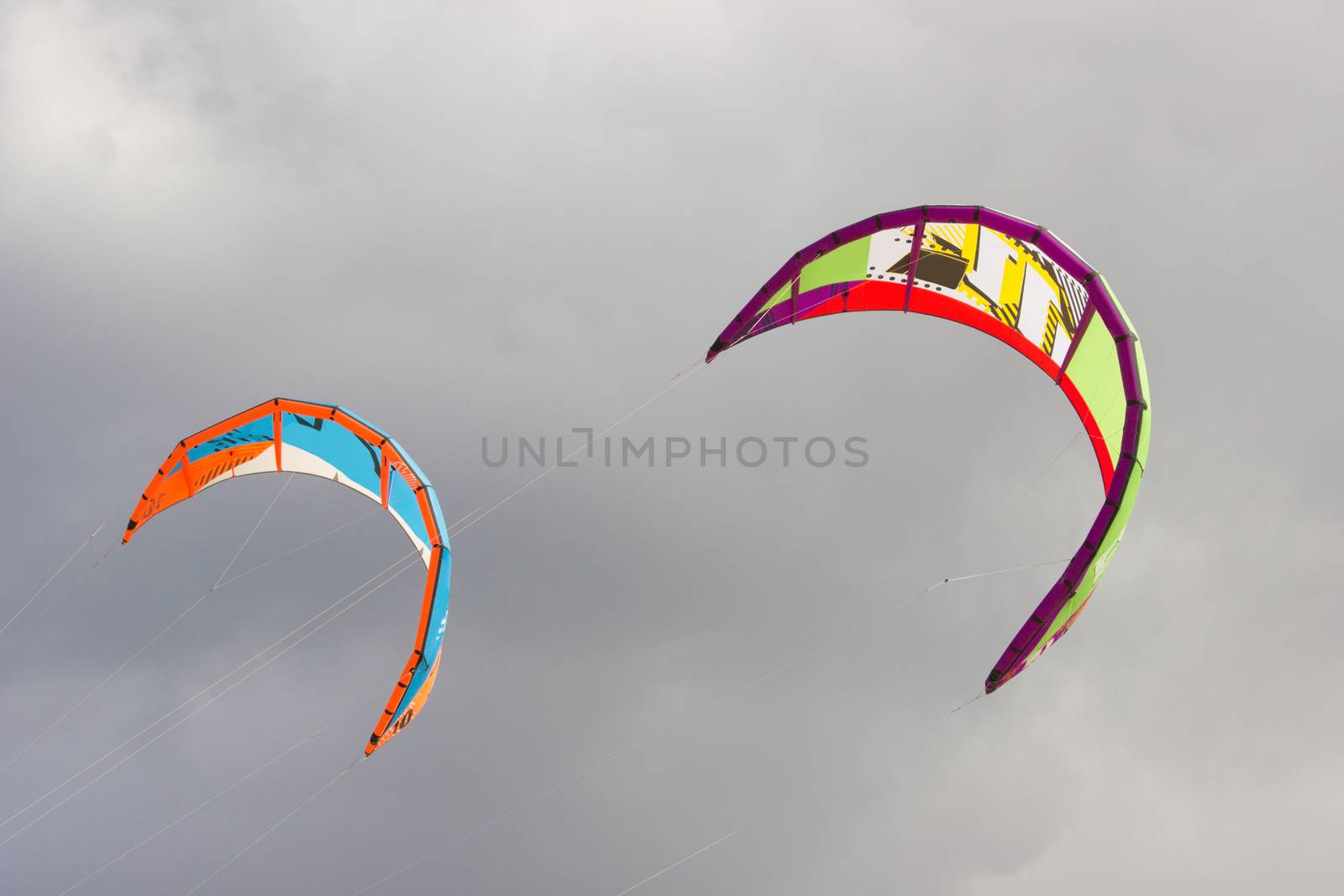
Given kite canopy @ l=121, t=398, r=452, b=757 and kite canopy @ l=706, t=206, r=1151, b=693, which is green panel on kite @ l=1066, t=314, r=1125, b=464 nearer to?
kite canopy @ l=706, t=206, r=1151, b=693

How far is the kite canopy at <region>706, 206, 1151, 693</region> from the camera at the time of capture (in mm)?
18266

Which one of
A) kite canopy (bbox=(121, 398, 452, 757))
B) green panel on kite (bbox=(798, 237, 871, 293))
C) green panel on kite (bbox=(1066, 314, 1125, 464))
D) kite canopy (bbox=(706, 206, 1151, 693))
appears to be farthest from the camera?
kite canopy (bbox=(121, 398, 452, 757))

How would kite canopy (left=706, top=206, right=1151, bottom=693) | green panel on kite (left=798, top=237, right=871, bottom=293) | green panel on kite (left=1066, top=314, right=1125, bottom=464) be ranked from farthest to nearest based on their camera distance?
green panel on kite (left=798, top=237, right=871, bottom=293) < green panel on kite (left=1066, top=314, right=1125, bottom=464) < kite canopy (left=706, top=206, right=1151, bottom=693)

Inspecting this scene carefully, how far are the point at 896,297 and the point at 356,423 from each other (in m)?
11.0

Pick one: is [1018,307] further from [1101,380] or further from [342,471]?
[342,471]

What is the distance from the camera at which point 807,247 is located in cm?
2169

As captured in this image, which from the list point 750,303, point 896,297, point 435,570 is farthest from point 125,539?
point 896,297

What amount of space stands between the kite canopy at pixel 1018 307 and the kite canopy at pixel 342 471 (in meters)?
6.55

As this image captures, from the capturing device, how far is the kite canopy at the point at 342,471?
22.7 meters

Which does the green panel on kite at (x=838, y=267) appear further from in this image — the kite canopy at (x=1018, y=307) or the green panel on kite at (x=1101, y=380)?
the green panel on kite at (x=1101, y=380)

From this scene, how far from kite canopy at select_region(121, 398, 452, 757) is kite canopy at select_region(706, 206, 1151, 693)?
6552 millimetres

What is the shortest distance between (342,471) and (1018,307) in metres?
14.2

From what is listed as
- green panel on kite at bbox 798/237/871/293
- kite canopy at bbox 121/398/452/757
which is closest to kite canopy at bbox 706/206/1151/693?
green panel on kite at bbox 798/237/871/293

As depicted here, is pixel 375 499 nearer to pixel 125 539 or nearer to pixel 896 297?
pixel 125 539
